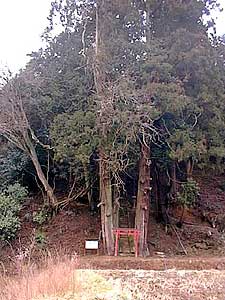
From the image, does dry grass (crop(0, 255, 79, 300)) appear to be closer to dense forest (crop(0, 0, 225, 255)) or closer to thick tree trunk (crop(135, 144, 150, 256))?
dense forest (crop(0, 0, 225, 255))

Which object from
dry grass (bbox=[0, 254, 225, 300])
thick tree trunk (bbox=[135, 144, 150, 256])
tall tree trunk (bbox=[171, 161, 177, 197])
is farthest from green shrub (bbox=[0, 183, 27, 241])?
dry grass (bbox=[0, 254, 225, 300])

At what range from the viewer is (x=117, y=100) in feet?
38.5

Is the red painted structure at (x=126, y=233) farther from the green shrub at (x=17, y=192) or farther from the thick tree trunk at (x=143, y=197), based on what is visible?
the green shrub at (x=17, y=192)

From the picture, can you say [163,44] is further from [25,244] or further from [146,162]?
[25,244]

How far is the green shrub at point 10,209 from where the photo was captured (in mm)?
13109

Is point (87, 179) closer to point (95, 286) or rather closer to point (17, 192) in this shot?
point (17, 192)

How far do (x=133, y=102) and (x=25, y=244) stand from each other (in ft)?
16.0

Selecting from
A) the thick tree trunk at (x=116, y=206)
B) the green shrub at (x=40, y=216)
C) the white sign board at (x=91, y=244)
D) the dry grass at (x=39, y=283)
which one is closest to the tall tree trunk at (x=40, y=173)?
the green shrub at (x=40, y=216)

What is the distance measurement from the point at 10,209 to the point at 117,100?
4.74 meters

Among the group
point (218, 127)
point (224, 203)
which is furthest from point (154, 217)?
point (218, 127)

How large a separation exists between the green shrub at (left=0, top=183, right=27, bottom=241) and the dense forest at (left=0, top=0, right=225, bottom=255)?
1.3 inches

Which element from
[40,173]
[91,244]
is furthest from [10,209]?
[91,244]

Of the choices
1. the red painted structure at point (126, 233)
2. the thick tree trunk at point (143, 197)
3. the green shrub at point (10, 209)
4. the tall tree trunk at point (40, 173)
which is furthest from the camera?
the tall tree trunk at point (40, 173)

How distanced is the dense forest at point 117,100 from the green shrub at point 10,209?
0.03 metres
